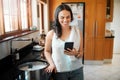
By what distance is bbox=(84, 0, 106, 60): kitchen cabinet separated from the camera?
14.6 feet

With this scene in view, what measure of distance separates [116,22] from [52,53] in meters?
5.10

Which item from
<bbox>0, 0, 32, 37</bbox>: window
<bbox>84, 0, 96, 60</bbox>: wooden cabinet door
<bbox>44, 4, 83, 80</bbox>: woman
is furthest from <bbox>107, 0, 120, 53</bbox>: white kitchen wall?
<bbox>44, 4, 83, 80</bbox>: woman

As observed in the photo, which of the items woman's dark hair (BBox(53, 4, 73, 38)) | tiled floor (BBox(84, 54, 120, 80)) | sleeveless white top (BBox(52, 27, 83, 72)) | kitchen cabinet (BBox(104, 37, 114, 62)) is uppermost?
woman's dark hair (BBox(53, 4, 73, 38))

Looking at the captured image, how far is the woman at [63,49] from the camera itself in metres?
1.38

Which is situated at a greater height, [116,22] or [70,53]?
[116,22]

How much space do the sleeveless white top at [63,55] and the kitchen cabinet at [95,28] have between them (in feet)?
10.4

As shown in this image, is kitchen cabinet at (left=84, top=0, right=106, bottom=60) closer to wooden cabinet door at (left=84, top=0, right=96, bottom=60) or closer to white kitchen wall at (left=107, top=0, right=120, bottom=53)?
wooden cabinet door at (left=84, top=0, right=96, bottom=60)

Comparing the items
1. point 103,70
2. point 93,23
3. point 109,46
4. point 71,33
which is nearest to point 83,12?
point 93,23

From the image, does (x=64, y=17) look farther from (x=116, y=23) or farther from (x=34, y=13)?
(x=116, y=23)

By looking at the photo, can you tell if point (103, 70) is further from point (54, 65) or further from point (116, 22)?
point (54, 65)

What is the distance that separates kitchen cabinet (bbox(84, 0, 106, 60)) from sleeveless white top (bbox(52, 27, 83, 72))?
318 cm

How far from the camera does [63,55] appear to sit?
4.60 feet

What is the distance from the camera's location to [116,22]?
5.98m

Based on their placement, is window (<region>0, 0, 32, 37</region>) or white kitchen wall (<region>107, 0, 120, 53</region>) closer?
window (<region>0, 0, 32, 37</region>)
